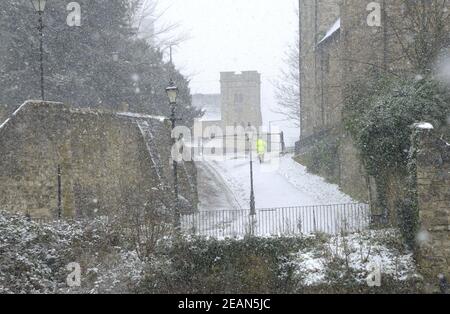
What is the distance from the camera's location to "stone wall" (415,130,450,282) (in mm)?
12977

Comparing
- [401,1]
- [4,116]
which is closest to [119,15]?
[4,116]

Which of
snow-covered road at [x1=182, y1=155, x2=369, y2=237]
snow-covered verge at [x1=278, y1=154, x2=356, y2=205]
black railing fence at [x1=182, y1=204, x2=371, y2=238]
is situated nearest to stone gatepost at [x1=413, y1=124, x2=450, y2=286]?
snow-covered road at [x1=182, y1=155, x2=369, y2=237]

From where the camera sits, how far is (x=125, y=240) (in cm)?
1498

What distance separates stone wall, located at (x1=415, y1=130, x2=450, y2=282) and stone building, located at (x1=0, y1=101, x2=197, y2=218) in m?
7.34

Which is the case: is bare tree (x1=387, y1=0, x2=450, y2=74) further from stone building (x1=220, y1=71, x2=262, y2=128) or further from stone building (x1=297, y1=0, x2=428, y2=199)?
stone building (x1=220, y1=71, x2=262, y2=128)

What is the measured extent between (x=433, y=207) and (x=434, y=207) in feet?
0.08

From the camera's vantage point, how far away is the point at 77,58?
82.8ft

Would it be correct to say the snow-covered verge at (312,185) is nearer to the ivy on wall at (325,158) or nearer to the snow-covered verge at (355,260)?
the ivy on wall at (325,158)

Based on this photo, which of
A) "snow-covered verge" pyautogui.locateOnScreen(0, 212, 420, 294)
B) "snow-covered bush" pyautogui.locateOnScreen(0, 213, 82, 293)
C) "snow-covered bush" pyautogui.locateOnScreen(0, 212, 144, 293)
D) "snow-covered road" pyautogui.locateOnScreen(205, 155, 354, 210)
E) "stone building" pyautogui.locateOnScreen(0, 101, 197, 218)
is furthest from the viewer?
"snow-covered road" pyautogui.locateOnScreen(205, 155, 354, 210)

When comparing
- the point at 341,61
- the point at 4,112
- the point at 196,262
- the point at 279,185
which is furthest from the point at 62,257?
the point at 341,61

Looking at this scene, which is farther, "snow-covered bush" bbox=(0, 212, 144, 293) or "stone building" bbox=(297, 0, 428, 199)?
"stone building" bbox=(297, 0, 428, 199)

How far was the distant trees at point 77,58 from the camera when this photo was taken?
23.4 meters

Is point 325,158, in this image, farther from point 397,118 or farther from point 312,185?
point 397,118

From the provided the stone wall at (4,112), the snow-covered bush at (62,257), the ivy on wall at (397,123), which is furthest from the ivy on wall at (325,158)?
the stone wall at (4,112)
